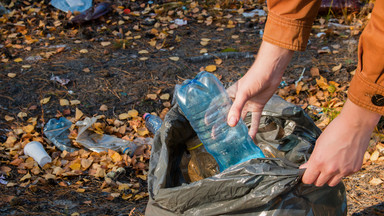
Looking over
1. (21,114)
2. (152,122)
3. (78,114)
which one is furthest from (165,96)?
(21,114)

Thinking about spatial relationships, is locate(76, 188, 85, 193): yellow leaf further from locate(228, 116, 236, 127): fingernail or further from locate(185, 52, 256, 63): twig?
locate(185, 52, 256, 63): twig

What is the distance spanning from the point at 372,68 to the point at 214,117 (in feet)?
3.55

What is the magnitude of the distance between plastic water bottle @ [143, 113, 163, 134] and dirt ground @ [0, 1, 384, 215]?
0.87 ft

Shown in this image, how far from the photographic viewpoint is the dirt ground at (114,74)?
7.95 feet

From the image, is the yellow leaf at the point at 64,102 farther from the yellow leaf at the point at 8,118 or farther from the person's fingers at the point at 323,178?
the person's fingers at the point at 323,178

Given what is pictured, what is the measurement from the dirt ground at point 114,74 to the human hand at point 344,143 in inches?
47.4

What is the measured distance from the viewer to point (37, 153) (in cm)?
283

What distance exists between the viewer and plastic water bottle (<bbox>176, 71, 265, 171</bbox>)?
199 cm

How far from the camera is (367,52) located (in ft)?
3.62

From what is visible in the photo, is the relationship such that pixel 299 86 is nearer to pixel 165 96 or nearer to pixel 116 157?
pixel 165 96

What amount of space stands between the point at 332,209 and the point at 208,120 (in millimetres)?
790

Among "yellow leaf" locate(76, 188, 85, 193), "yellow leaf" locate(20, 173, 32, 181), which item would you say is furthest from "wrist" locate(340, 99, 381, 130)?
"yellow leaf" locate(20, 173, 32, 181)

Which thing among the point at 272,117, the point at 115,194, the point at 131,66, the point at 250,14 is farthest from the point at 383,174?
the point at 250,14

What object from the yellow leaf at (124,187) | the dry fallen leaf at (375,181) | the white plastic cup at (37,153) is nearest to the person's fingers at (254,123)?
the dry fallen leaf at (375,181)
